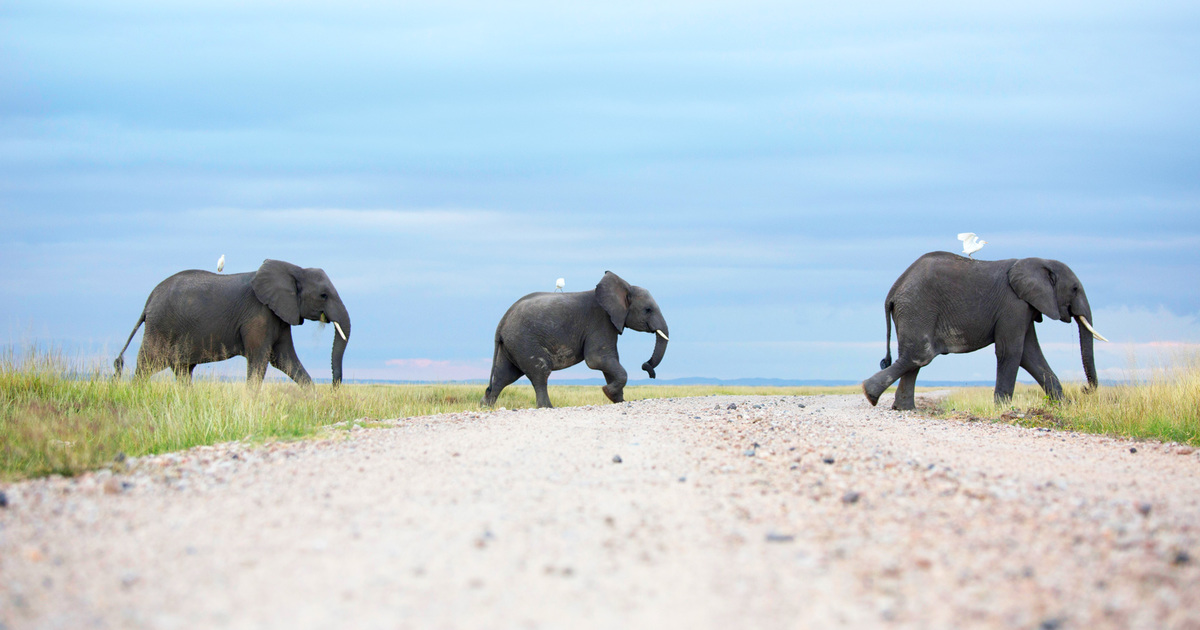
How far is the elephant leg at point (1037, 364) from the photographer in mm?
17361

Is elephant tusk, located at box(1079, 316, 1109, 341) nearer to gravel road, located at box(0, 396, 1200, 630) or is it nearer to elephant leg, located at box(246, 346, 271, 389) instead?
gravel road, located at box(0, 396, 1200, 630)

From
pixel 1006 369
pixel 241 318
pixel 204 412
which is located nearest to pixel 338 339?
pixel 241 318

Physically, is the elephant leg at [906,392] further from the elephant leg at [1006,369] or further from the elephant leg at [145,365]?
the elephant leg at [145,365]

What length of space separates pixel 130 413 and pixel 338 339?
7897mm

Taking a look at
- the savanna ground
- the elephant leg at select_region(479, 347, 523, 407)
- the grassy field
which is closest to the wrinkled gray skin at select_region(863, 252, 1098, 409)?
the grassy field

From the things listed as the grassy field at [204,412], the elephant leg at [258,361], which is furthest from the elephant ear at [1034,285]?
the elephant leg at [258,361]

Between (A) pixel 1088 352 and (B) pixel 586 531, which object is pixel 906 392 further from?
(B) pixel 586 531

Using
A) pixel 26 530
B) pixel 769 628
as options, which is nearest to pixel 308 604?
pixel 769 628

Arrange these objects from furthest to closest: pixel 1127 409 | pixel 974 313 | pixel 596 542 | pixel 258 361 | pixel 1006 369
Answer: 1. pixel 258 361
2. pixel 1006 369
3. pixel 974 313
4. pixel 1127 409
5. pixel 596 542

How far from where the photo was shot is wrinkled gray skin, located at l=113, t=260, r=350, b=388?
19.3 m

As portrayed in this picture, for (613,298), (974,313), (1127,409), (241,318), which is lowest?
(1127,409)

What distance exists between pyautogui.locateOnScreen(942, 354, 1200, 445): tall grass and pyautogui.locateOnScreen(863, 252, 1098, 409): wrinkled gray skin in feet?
2.45

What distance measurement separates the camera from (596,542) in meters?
4.82

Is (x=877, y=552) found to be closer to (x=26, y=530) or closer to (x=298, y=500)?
(x=298, y=500)
